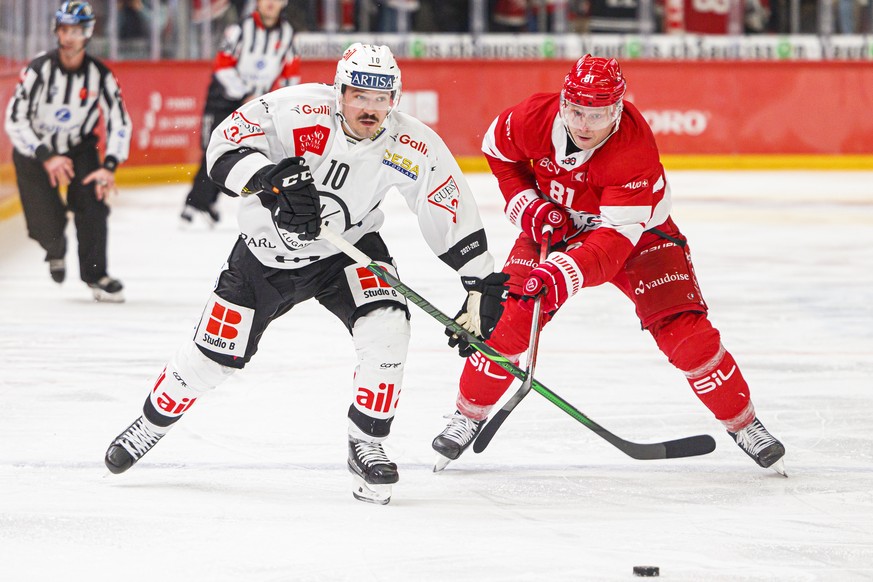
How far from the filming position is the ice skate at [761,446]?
11.1ft

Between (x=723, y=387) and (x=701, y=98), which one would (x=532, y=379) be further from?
(x=701, y=98)

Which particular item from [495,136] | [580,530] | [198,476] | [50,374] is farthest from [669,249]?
[50,374]

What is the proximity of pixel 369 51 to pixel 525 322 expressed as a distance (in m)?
0.81

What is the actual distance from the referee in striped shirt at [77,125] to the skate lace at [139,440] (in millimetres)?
2785

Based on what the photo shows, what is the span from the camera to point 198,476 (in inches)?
131

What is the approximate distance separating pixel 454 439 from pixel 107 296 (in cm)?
305

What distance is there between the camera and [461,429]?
347cm

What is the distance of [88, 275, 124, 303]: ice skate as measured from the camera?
602cm

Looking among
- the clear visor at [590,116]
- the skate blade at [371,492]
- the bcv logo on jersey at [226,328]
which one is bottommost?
the skate blade at [371,492]

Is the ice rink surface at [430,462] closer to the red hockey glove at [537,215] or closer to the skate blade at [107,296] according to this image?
the skate blade at [107,296]

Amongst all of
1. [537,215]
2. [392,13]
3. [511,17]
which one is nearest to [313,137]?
[537,215]

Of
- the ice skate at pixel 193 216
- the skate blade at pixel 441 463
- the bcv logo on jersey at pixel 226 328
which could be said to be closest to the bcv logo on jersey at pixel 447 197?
the bcv logo on jersey at pixel 226 328

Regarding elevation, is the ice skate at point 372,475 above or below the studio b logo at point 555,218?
below

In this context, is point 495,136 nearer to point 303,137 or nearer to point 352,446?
point 303,137
